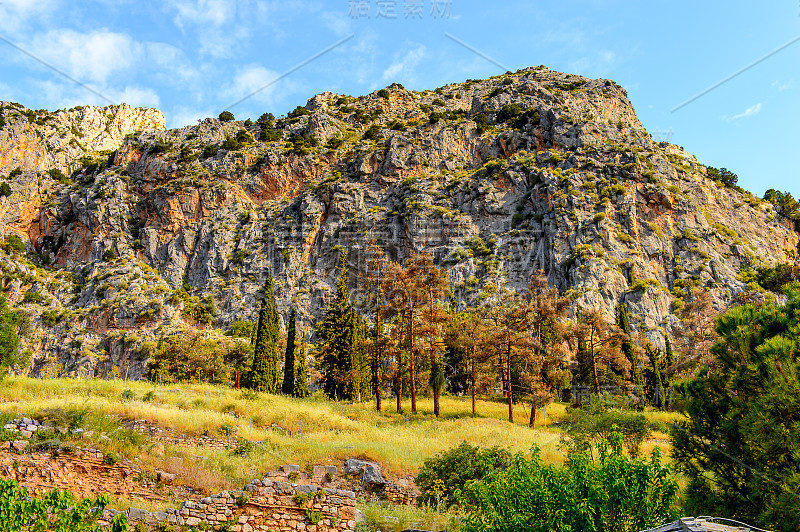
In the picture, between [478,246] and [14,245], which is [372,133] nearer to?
[478,246]

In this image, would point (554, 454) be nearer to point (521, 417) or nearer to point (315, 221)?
point (521, 417)

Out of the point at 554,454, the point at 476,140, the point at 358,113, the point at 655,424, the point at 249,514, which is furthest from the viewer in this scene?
the point at 358,113

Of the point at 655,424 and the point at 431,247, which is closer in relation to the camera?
the point at 655,424

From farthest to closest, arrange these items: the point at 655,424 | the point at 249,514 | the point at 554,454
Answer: the point at 655,424 < the point at 554,454 < the point at 249,514

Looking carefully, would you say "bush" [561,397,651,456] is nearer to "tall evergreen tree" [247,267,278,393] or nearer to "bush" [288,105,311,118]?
"tall evergreen tree" [247,267,278,393]

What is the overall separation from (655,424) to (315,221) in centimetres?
5793

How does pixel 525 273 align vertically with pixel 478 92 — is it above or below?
below

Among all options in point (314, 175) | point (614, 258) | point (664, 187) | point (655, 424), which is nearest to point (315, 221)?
point (314, 175)

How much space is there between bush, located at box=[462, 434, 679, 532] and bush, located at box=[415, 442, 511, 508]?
5.48 m

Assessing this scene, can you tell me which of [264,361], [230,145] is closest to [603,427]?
[264,361]

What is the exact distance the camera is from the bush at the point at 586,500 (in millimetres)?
7723

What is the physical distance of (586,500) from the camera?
7.79 meters

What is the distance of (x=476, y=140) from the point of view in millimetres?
84625

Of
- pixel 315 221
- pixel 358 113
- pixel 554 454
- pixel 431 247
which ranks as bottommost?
pixel 554 454
